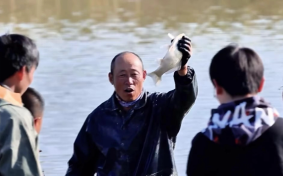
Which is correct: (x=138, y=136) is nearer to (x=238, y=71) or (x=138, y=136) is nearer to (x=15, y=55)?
(x=15, y=55)

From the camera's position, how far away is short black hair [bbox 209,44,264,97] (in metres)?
3.46

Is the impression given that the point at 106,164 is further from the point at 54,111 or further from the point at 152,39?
the point at 152,39

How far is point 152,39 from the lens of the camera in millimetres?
15555

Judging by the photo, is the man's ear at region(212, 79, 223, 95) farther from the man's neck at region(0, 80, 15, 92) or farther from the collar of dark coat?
the collar of dark coat

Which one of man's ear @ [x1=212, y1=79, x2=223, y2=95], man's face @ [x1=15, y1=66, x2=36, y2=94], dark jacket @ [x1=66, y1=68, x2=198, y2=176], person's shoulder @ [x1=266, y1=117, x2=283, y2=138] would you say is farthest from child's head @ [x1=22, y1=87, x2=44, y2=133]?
person's shoulder @ [x1=266, y1=117, x2=283, y2=138]

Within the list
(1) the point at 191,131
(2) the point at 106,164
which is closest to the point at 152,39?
(1) the point at 191,131

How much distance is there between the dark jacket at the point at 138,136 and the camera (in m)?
4.95

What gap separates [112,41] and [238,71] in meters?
12.3

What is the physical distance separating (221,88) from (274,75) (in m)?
8.29

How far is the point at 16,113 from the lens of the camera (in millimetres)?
3855

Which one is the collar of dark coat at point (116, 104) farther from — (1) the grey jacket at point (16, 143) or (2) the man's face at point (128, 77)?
(1) the grey jacket at point (16, 143)

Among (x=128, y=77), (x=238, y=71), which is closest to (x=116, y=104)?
(x=128, y=77)

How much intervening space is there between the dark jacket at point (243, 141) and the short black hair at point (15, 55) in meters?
1.05

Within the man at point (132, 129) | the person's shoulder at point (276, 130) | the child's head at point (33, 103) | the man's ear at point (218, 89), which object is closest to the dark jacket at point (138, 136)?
the man at point (132, 129)
